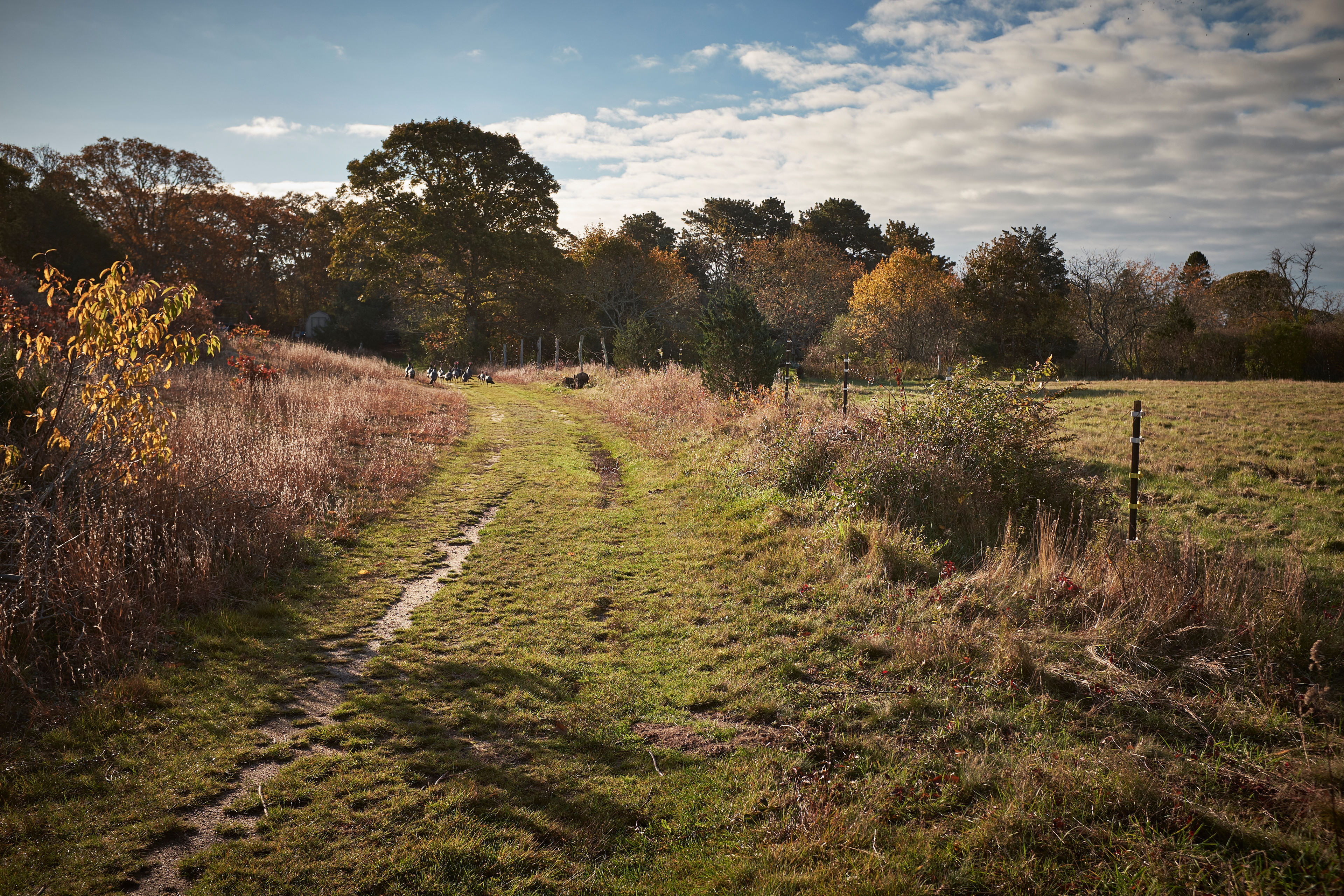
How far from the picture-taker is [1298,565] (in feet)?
17.2

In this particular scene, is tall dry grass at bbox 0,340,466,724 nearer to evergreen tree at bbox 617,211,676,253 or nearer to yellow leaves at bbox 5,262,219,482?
yellow leaves at bbox 5,262,219,482

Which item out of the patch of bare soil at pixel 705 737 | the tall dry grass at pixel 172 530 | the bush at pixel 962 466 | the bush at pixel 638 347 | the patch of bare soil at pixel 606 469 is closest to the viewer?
the patch of bare soil at pixel 705 737

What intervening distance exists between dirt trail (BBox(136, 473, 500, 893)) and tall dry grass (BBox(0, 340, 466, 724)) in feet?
4.37

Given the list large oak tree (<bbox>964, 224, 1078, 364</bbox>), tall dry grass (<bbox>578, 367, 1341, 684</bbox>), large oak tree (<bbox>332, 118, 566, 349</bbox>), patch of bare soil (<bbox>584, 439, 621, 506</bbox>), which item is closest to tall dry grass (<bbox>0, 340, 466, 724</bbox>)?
patch of bare soil (<bbox>584, 439, 621, 506</bbox>)

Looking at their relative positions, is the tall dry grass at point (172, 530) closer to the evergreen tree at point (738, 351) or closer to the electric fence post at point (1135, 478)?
the evergreen tree at point (738, 351)

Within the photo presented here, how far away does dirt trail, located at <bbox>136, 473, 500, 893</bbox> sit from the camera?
2.87m

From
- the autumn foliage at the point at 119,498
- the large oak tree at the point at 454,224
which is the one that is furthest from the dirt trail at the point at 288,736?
the large oak tree at the point at 454,224

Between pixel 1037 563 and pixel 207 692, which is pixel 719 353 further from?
pixel 207 692

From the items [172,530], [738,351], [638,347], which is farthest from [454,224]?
[172,530]

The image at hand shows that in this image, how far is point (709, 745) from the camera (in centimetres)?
400

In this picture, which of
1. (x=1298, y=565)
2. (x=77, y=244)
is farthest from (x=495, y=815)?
(x=77, y=244)

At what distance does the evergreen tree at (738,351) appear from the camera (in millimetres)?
14602

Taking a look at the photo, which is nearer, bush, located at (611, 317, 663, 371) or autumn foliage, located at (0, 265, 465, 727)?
autumn foliage, located at (0, 265, 465, 727)

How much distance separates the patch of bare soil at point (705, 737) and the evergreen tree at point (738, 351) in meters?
10.5
